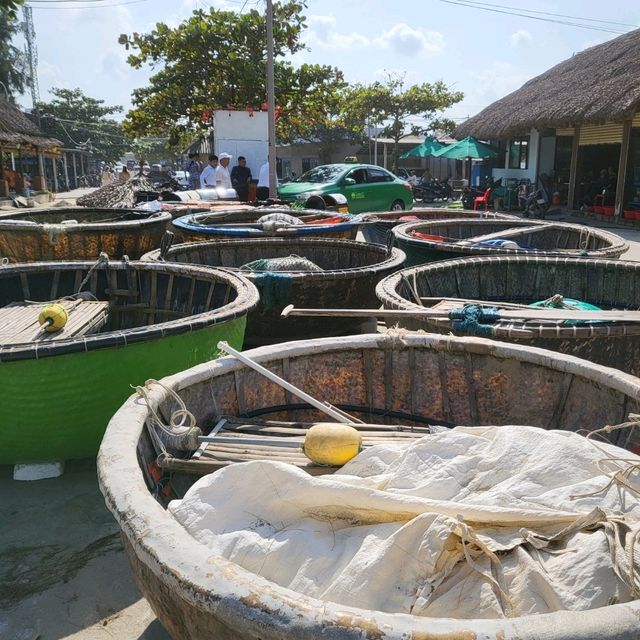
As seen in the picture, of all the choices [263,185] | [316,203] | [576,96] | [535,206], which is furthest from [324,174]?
[576,96]

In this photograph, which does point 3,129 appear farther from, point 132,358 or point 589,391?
point 589,391

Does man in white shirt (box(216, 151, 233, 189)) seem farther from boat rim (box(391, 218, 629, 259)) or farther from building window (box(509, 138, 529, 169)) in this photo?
building window (box(509, 138, 529, 169))

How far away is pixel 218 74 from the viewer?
18.1 meters

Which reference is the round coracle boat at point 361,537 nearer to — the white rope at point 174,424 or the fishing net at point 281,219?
the white rope at point 174,424

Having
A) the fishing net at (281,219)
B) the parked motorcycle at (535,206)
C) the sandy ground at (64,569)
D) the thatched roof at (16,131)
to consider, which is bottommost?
the sandy ground at (64,569)

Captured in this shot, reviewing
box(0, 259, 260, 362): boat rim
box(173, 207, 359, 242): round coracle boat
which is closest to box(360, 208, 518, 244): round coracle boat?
box(173, 207, 359, 242): round coracle boat

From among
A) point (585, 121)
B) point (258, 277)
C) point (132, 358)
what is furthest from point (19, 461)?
point (585, 121)

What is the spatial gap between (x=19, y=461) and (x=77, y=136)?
156 feet

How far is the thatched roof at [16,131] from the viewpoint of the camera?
18.1 meters

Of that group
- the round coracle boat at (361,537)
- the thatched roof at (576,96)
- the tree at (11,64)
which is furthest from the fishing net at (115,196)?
the tree at (11,64)

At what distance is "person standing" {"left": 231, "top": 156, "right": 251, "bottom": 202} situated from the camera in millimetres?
12461

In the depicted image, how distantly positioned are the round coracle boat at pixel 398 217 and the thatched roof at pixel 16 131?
42.2ft

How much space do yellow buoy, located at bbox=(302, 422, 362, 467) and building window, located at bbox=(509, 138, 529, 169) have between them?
62.4ft

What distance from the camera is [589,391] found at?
2.38 meters
